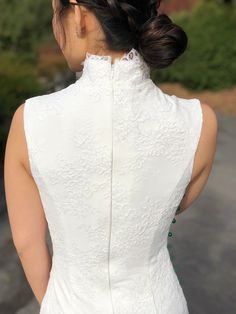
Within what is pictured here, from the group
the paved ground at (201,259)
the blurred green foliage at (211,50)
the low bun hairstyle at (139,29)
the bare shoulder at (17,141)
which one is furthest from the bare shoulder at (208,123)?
the blurred green foliage at (211,50)

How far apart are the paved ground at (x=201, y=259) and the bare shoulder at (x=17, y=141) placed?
8.97 ft

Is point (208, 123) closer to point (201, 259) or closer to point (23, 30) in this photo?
point (201, 259)

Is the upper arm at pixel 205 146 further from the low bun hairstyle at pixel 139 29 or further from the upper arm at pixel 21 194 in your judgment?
the upper arm at pixel 21 194

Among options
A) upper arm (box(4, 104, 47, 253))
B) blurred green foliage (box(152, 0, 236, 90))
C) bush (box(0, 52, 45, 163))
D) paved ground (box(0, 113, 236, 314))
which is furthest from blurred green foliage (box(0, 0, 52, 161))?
upper arm (box(4, 104, 47, 253))

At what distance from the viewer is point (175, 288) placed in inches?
53.8

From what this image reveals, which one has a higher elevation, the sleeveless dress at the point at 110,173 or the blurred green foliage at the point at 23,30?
the sleeveless dress at the point at 110,173

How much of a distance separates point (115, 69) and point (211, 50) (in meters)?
9.42

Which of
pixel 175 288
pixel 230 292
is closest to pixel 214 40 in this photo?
pixel 230 292

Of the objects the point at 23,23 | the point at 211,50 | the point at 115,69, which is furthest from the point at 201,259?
the point at 211,50

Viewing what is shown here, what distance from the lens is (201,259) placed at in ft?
14.7

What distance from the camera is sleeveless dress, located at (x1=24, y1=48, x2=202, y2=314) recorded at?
1.16 metres

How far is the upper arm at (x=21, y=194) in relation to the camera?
1.17m

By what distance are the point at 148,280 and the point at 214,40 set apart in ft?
30.9

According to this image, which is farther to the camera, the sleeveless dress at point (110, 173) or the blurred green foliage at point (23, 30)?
the blurred green foliage at point (23, 30)
